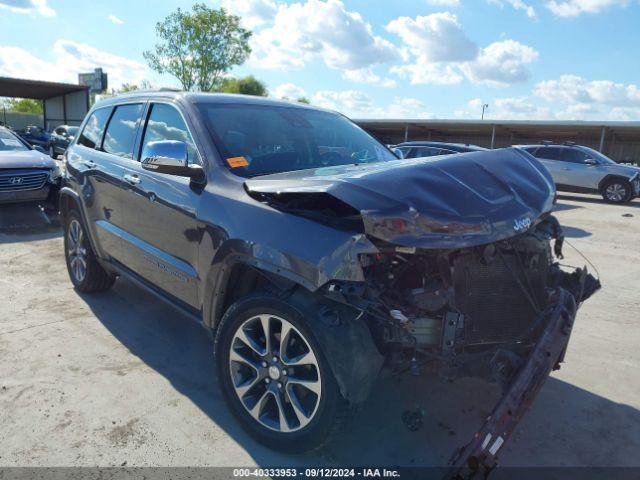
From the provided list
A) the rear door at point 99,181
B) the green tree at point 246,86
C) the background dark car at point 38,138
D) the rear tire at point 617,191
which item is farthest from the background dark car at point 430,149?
the green tree at point 246,86

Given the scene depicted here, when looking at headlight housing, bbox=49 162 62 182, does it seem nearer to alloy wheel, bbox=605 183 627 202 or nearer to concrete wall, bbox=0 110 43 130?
alloy wheel, bbox=605 183 627 202

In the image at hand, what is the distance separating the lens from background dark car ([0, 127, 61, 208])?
8195mm

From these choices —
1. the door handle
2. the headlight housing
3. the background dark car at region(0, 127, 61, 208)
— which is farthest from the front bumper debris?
the headlight housing

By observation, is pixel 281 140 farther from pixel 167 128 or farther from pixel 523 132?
pixel 523 132

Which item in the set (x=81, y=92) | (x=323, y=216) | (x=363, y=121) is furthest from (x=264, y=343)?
(x=81, y=92)

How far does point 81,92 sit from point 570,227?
3491 centimetres

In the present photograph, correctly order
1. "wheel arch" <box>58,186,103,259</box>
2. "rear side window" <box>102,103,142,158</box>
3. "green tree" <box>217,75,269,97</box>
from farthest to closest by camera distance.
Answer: "green tree" <box>217,75,269,97</box>, "wheel arch" <box>58,186,103,259</box>, "rear side window" <box>102,103,142,158</box>

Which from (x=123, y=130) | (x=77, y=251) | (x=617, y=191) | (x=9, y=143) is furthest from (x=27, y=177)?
(x=617, y=191)

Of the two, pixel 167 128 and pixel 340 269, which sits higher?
pixel 167 128

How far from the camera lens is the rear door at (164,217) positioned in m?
3.20

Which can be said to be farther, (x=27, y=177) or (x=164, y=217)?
(x=27, y=177)

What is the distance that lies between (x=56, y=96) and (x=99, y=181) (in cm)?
3919

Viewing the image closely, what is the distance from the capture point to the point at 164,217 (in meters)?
3.42

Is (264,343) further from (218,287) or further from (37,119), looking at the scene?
(37,119)
